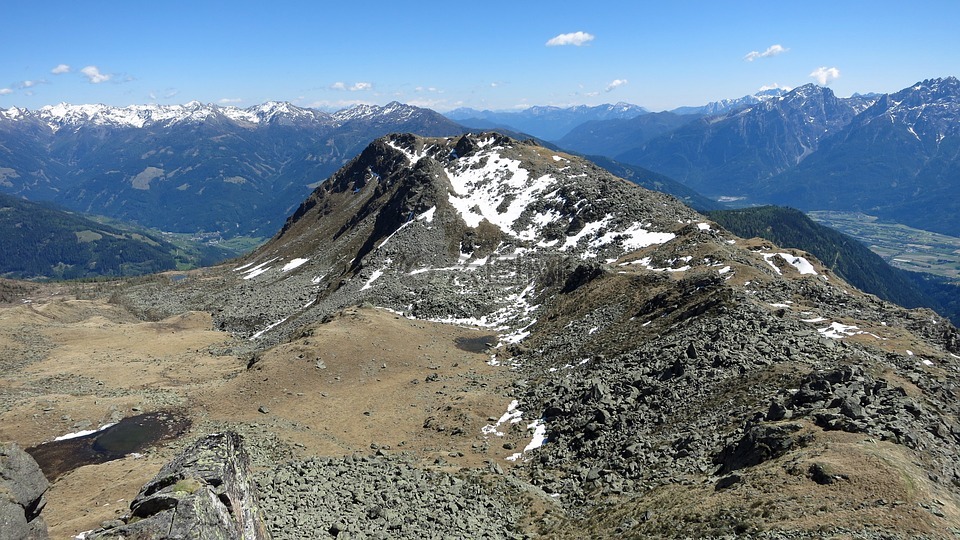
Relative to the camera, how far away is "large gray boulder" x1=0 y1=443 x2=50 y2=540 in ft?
58.4

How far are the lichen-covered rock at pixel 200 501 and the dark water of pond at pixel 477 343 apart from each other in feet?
153

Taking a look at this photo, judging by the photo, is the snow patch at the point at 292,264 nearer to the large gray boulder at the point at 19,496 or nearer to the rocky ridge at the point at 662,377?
the rocky ridge at the point at 662,377

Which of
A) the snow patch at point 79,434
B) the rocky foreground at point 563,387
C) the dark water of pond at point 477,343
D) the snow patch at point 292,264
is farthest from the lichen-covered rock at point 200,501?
the snow patch at point 292,264

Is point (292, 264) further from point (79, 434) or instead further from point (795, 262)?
point (795, 262)

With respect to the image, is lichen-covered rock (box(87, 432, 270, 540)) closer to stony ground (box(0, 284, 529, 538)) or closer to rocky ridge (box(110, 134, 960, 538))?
rocky ridge (box(110, 134, 960, 538))

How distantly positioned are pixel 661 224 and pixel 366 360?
58.0 metres

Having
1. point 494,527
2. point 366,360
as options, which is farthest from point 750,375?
point 366,360

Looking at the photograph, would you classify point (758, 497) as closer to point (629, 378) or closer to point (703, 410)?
point (703, 410)

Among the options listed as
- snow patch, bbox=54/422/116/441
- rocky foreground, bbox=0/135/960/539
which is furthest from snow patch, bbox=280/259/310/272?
snow patch, bbox=54/422/116/441

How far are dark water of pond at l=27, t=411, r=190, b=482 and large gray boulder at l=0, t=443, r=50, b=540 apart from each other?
21945 mm

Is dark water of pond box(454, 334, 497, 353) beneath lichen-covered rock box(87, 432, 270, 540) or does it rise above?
beneath

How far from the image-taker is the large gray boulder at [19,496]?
58.4 ft

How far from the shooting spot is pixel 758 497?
22.5 m

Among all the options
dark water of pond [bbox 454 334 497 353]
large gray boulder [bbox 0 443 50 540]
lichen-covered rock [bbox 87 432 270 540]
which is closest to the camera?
lichen-covered rock [bbox 87 432 270 540]
